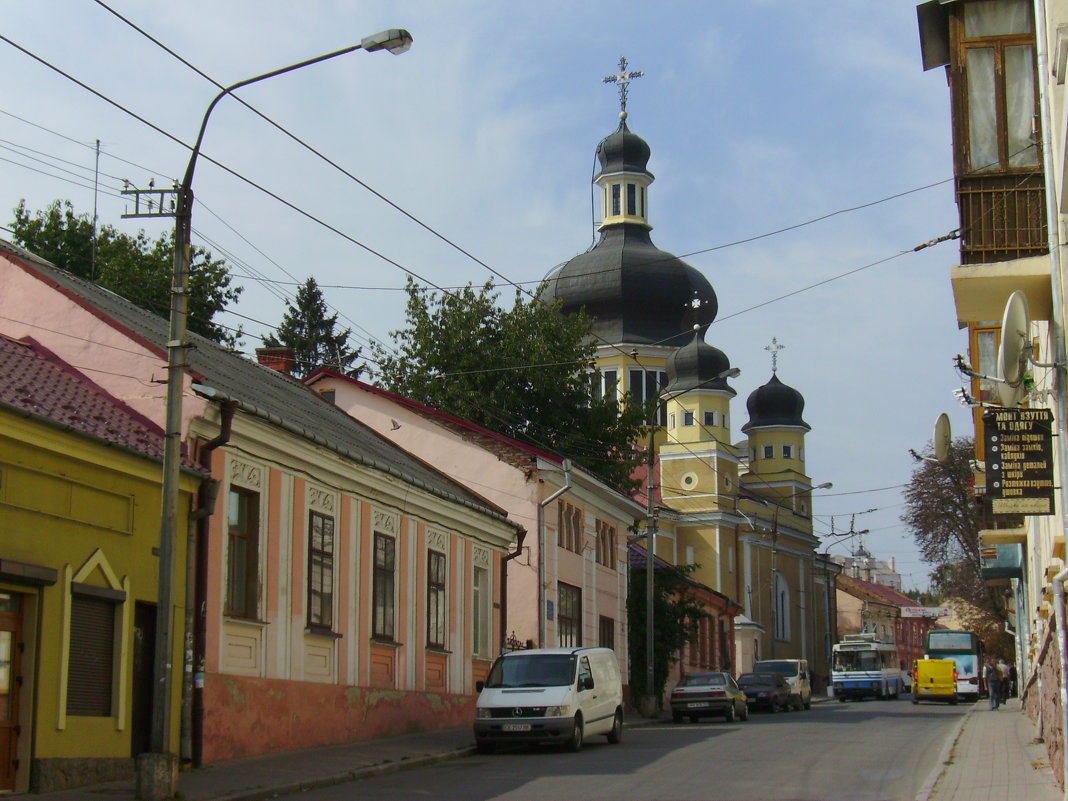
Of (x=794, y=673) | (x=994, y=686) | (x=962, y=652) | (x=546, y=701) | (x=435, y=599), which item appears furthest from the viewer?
(x=962, y=652)

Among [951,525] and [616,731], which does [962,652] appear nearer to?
[951,525]

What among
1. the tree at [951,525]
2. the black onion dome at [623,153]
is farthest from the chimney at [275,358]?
the black onion dome at [623,153]

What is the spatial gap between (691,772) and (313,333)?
157 ft

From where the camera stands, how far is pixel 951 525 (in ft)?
176

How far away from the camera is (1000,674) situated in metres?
43.9

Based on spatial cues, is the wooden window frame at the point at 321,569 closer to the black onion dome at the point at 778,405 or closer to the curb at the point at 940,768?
the curb at the point at 940,768

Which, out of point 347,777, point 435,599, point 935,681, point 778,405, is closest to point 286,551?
point 347,777

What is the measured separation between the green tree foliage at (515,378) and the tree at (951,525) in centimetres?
1421

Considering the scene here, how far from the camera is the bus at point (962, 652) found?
56219 mm

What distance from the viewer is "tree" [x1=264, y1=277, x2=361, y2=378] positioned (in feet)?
203

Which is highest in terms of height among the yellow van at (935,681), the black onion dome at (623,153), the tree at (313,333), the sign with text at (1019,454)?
the black onion dome at (623,153)

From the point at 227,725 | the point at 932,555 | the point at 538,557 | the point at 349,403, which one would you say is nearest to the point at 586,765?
the point at 227,725

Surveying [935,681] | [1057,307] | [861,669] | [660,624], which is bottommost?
[935,681]

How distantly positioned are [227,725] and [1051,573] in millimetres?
10783
